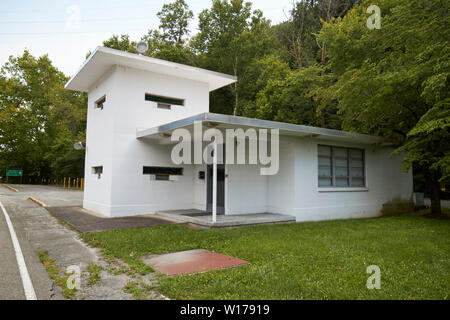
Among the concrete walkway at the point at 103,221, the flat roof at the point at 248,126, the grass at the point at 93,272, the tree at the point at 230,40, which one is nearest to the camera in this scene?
the grass at the point at 93,272

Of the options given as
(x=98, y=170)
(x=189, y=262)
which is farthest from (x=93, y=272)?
(x=98, y=170)

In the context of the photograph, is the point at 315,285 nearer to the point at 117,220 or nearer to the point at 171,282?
the point at 171,282

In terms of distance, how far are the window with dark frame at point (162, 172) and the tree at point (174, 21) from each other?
22074 millimetres

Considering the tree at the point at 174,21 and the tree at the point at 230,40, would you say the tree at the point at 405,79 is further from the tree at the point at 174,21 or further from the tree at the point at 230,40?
the tree at the point at 174,21

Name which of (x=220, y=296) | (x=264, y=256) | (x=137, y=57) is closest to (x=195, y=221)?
(x=264, y=256)

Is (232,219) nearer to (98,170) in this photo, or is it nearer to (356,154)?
(98,170)

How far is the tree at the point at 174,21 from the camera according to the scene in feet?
97.0

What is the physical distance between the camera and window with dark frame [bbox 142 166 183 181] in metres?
10.8

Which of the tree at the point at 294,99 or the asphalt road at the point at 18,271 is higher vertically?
the tree at the point at 294,99

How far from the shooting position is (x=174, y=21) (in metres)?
29.8

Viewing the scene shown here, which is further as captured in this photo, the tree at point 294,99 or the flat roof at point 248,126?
the tree at point 294,99

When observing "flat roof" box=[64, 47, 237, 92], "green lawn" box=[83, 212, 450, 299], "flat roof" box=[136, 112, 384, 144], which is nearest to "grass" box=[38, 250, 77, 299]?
"green lawn" box=[83, 212, 450, 299]

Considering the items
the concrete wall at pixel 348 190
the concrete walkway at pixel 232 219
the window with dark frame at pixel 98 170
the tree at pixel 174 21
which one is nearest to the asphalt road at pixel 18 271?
the window with dark frame at pixel 98 170

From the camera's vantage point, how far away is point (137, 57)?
1003 cm
